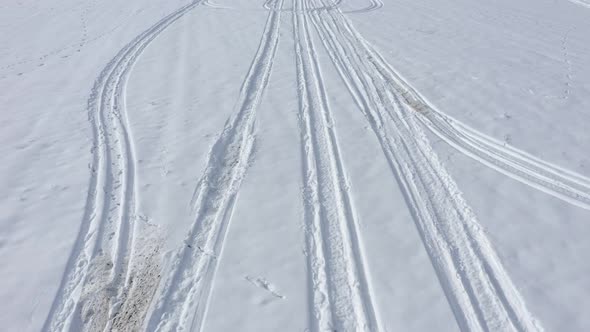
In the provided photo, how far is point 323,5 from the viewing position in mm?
14586

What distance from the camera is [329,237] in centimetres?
453

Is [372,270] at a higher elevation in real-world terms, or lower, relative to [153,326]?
lower

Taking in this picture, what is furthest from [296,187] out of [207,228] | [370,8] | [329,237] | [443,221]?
[370,8]

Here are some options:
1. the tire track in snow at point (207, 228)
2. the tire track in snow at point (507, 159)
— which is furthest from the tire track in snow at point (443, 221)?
the tire track in snow at point (207, 228)

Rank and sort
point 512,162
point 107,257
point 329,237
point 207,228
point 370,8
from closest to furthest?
point 107,257
point 329,237
point 207,228
point 512,162
point 370,8

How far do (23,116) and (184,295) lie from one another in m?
5.37

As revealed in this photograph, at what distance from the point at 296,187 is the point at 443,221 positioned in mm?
1841

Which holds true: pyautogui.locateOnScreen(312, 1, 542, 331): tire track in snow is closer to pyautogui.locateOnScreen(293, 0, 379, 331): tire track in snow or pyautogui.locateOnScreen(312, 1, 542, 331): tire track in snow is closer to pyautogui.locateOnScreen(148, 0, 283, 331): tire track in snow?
pyautogui.locateOnScreen(293, 0, 379, 331): tire track in snow

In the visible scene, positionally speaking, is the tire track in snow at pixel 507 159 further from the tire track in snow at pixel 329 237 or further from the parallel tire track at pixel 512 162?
the tire track in snow at pixel 329 237

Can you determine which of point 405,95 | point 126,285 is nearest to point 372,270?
point 126,285

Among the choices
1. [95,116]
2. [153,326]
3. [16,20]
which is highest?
[16,20]

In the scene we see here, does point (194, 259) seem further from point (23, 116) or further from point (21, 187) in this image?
point (23, 116)

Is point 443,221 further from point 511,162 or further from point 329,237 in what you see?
point 511,162

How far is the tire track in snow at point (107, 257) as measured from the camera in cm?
377
